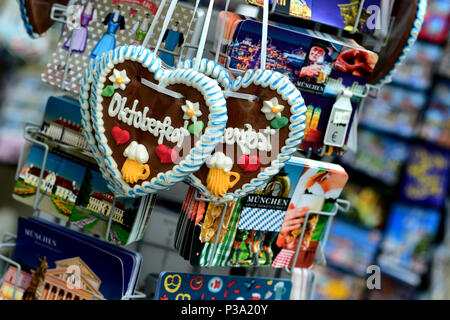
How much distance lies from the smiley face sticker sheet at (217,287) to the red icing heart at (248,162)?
1.05 feet

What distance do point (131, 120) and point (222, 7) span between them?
407mm

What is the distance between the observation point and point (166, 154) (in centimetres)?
107

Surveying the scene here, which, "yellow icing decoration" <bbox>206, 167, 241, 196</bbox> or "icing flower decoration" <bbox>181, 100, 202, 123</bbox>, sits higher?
"icing flower decoration" <bbox>181, 100, 202, 123</bbox>

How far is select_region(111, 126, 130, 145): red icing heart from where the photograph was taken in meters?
1.09

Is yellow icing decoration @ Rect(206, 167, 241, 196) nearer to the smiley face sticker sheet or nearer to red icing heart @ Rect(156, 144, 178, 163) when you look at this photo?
red icing heart @ Rect(156, 144, 178, 163)

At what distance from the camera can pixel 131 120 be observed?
3.59 feet

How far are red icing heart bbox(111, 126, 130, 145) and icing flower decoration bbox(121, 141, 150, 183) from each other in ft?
0.05

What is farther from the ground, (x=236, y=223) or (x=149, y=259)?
(x=236, y=223)

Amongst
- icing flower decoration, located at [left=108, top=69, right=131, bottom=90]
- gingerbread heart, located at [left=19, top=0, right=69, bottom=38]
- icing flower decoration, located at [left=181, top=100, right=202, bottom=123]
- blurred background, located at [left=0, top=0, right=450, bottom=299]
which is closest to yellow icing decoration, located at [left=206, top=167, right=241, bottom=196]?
icing flower decoration, located at [left=181, top=100, right=202, bottom=123]

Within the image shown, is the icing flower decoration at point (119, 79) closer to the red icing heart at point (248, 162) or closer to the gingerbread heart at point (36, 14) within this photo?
the red icing heart at point (248, 162)
